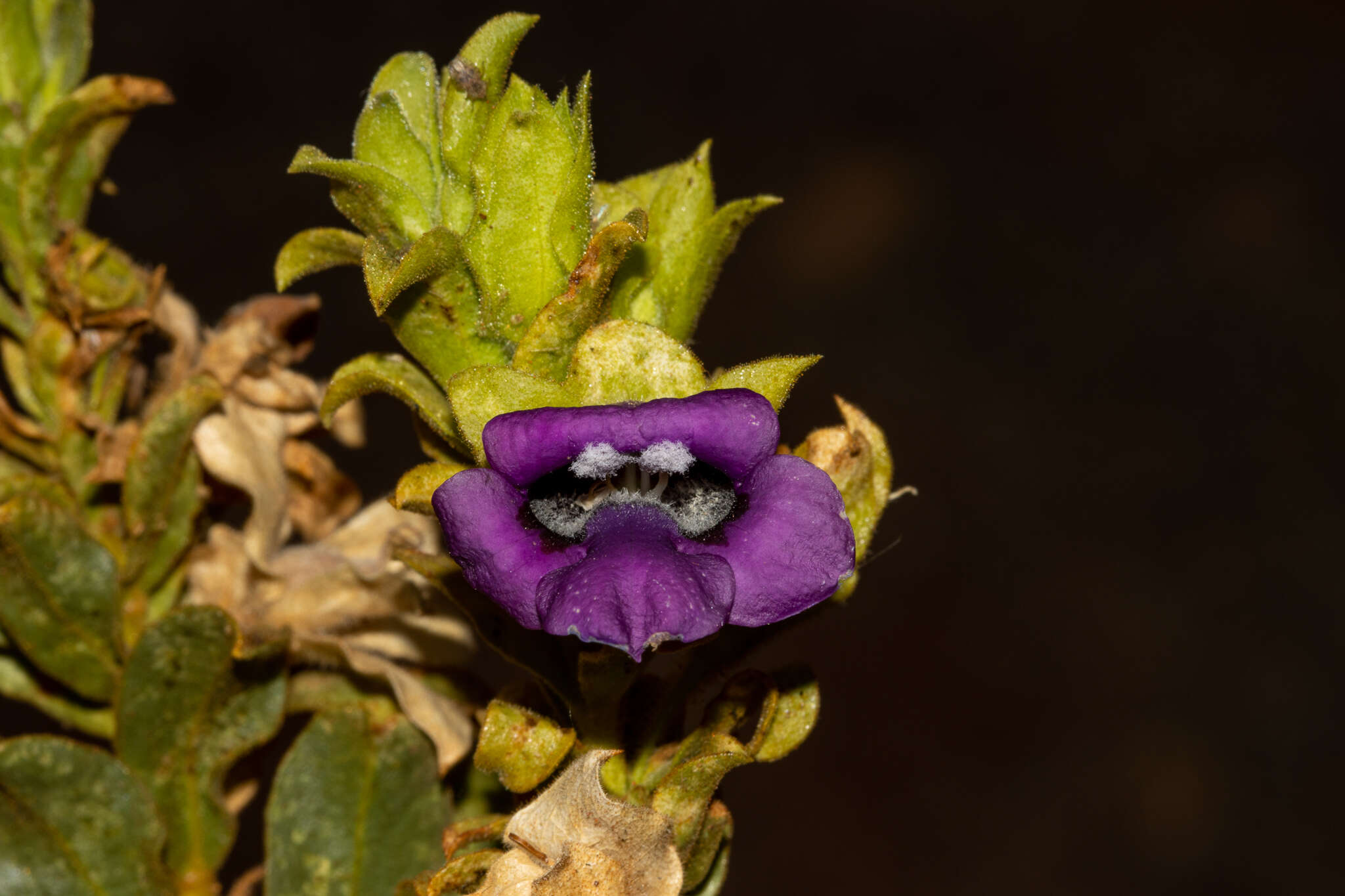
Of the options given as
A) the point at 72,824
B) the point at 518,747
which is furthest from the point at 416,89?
the point at 72,824

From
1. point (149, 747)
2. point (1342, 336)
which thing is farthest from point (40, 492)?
point (1342, 336)

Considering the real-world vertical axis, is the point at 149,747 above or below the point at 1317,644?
above

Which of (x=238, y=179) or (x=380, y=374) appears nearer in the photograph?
(x=380, y=374)

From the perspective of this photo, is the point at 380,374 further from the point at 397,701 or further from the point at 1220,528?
the point at 1220,528

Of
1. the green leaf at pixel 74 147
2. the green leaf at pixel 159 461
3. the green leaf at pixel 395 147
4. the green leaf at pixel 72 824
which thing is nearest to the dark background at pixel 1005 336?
the green leaf at pixel 74 147

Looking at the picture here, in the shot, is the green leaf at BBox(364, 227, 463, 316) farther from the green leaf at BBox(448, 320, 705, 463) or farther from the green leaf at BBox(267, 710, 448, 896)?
the green leaf at BBox(267, 710, 448, 896)

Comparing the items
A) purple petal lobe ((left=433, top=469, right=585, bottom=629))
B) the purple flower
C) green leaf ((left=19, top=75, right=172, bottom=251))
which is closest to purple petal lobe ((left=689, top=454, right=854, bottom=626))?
the purple flower

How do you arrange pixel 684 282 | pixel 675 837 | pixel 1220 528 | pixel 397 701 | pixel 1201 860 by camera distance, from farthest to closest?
pixel 1220 528
pixel 1201 860
pixel 397 701
pixel 684 282
pixel 675 837
